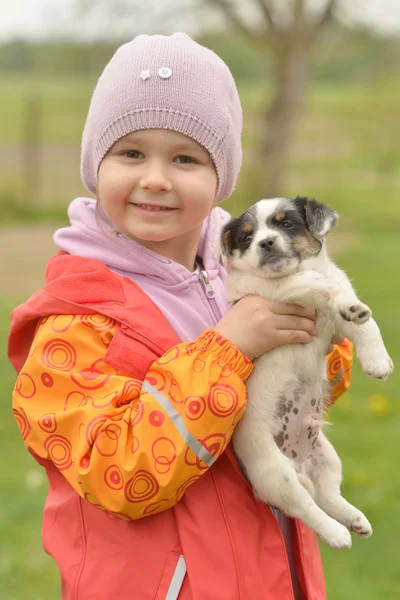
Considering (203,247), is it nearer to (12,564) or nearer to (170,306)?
(170,306)

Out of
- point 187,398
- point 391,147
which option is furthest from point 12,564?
point 391,147

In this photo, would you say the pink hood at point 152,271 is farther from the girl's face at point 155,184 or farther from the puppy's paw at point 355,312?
the puppy's paw at point 355,312

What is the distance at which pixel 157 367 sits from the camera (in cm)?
176

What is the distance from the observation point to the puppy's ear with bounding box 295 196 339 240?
2029 mm

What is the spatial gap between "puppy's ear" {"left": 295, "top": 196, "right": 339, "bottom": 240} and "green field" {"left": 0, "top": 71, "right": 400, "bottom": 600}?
1.73 m

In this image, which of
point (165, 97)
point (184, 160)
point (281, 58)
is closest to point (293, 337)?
point (184, 160)

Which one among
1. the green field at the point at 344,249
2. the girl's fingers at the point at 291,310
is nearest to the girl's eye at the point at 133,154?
the girl's fingers at the point at 291,310

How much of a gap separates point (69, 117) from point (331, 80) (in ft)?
14.7

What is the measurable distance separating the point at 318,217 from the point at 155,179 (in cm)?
43

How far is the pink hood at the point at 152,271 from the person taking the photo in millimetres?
1995

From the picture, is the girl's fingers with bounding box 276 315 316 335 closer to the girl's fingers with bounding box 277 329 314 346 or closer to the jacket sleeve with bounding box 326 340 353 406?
the girl's fingers with bounding box 277 329 314 346

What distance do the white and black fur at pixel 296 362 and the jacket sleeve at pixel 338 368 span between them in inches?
5.6

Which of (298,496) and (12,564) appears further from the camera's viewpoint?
(12,564)

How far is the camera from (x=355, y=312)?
1826 mm
